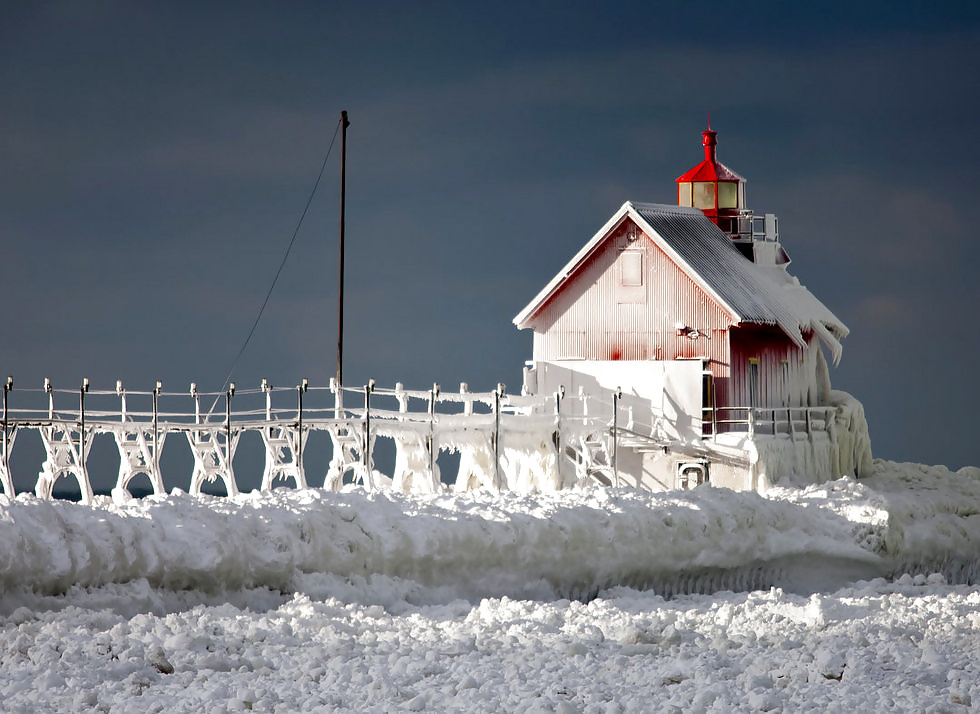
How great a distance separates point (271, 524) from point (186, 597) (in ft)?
Result: 6.25

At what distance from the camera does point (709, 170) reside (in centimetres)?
3438

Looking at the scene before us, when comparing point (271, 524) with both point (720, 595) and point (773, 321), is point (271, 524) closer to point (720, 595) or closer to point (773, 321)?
point (720, 595)

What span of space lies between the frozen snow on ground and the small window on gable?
27.3 feet

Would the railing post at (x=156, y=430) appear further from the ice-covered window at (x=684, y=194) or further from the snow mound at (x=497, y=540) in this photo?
the ice-covered window at (x=684, y=194)

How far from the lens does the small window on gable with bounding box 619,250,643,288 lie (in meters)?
30.5

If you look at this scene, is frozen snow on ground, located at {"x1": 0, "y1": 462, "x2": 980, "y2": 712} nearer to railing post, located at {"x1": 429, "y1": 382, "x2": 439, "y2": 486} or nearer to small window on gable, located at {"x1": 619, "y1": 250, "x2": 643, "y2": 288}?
railing post, located at {"x1": 429, "y1": 382, "x2": 439, "y2": 486}

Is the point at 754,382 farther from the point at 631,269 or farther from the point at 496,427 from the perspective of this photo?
the point at 496,427

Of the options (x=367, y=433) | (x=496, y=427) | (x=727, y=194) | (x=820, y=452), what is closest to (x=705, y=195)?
(x=727, y=194)

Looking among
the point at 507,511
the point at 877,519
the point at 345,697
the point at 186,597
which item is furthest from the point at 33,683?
the point at 877,519

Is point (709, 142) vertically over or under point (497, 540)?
over

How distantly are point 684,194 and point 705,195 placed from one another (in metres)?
0.63

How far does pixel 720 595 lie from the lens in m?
21.2

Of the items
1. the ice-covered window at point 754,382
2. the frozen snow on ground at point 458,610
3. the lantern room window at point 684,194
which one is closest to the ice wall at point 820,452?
the ice-covered window at point 754,382

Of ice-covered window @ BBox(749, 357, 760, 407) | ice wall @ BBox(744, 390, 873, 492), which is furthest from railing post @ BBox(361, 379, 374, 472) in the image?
ice-covered window @ BBox(749, 357, 760, 407)
